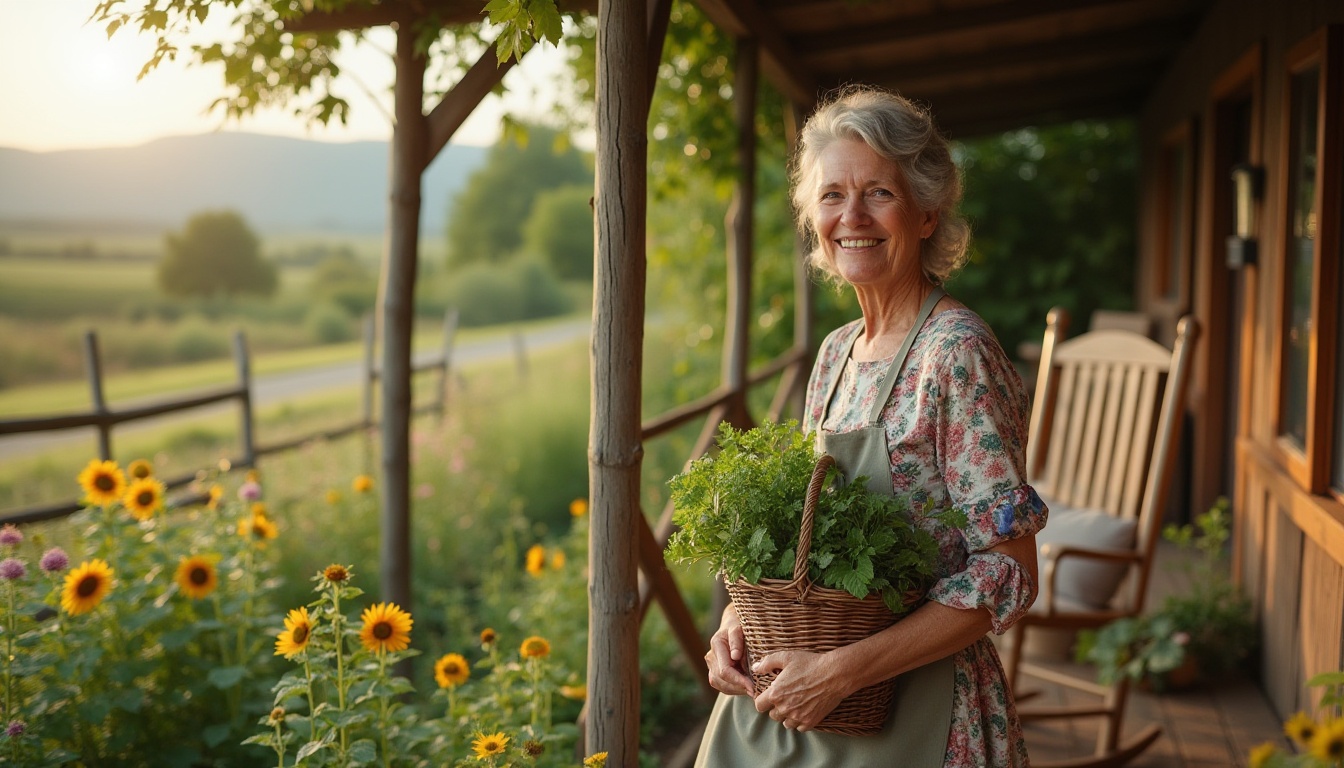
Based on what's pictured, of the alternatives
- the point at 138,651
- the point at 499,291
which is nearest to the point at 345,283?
the point at 499,291

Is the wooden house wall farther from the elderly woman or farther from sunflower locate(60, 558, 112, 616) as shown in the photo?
sunflower locate(60, 558, 112, 616)

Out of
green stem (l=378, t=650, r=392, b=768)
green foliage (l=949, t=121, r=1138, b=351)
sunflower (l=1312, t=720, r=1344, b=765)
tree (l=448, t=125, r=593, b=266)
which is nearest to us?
sunflower (l=1312, t=720, r=1344, b=765)

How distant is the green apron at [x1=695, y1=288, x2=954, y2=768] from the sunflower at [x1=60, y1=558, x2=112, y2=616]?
1533 millimetres

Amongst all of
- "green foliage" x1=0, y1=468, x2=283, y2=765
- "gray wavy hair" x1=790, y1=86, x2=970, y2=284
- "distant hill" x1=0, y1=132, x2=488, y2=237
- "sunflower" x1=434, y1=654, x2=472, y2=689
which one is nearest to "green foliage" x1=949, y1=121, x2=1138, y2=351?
"distant hill" x1=0, y1=132, x2=488, y2=237

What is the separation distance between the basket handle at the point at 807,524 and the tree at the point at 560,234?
11.9 metres

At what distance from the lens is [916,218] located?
1.57 meters

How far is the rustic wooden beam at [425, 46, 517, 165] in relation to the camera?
2.57 meters

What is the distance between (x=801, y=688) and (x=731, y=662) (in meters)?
0.19

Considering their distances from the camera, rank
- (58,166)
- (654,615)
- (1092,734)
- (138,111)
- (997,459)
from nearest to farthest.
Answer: (997,459) < (1092,734) < (654,615) < (138,111) < (58,166)

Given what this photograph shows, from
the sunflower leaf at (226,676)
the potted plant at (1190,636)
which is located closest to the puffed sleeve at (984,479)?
the sunflower leaf at (226,676)

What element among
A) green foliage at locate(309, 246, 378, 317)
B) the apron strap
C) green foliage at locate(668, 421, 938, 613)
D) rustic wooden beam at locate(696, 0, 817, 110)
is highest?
rustic wooden beam at locate(696, 0, 817, 110)

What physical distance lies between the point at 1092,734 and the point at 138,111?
14.0 feet

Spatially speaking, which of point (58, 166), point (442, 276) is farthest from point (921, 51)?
point (442, 276)

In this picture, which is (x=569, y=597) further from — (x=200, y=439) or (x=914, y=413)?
(x=200, y=439)
